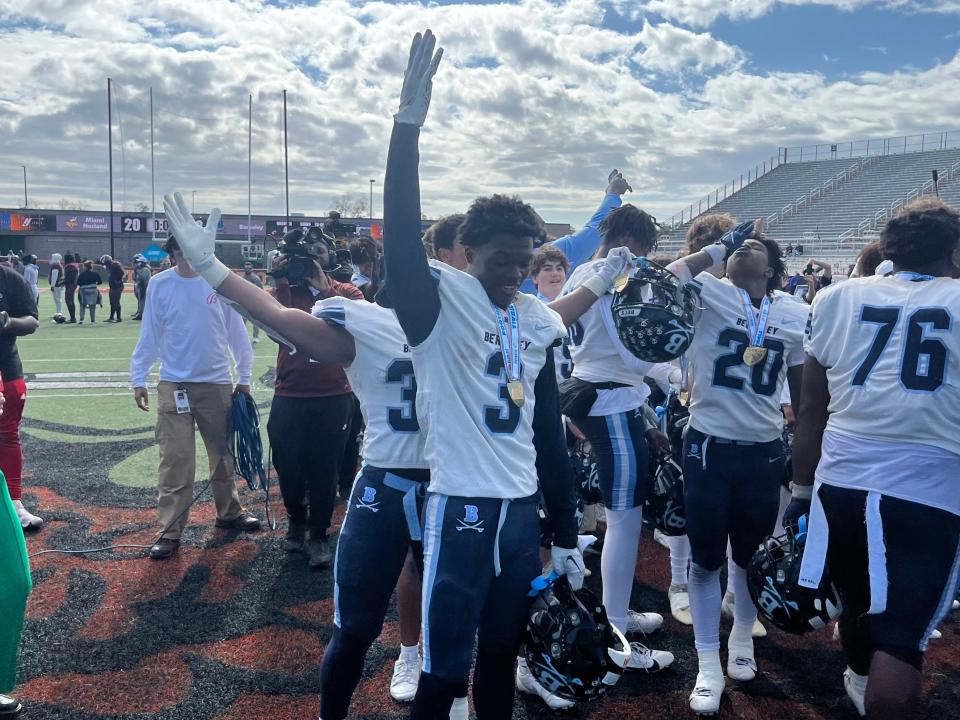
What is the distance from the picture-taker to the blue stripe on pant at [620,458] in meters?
3.80

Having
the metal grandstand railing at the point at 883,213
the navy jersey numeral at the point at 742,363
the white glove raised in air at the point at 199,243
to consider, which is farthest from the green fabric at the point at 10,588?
the metal grandstand railing at the point at 883,213

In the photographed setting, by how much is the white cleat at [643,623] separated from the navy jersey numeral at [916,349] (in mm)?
1940

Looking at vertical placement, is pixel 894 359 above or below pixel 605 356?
above

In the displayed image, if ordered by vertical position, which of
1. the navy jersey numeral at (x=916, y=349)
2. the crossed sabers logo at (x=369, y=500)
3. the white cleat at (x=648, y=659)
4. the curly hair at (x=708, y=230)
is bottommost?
the white cleat at (x=648, y=659)

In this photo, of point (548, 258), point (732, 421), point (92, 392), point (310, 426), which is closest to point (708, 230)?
point (548, 258)

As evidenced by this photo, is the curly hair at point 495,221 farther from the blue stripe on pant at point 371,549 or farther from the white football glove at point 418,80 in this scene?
the blue stripe on pant at point 371,549

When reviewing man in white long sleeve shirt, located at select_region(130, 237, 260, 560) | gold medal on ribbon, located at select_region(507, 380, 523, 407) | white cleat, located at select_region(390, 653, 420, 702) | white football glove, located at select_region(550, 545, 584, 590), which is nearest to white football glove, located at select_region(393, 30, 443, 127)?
gold medal on ribbon, located at select_region(507, 380, 523, 407)

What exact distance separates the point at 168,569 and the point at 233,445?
984 mm

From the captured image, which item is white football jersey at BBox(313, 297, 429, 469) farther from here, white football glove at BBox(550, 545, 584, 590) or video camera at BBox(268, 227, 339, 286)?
video camera at BBox(268, 227, 339, 286)

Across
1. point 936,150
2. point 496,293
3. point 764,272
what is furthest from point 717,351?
point 936,150

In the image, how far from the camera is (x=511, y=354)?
2457mm

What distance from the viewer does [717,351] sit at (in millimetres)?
3480

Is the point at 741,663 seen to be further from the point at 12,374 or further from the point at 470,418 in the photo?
the point at 12,374

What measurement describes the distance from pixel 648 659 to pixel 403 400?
6.18ft
